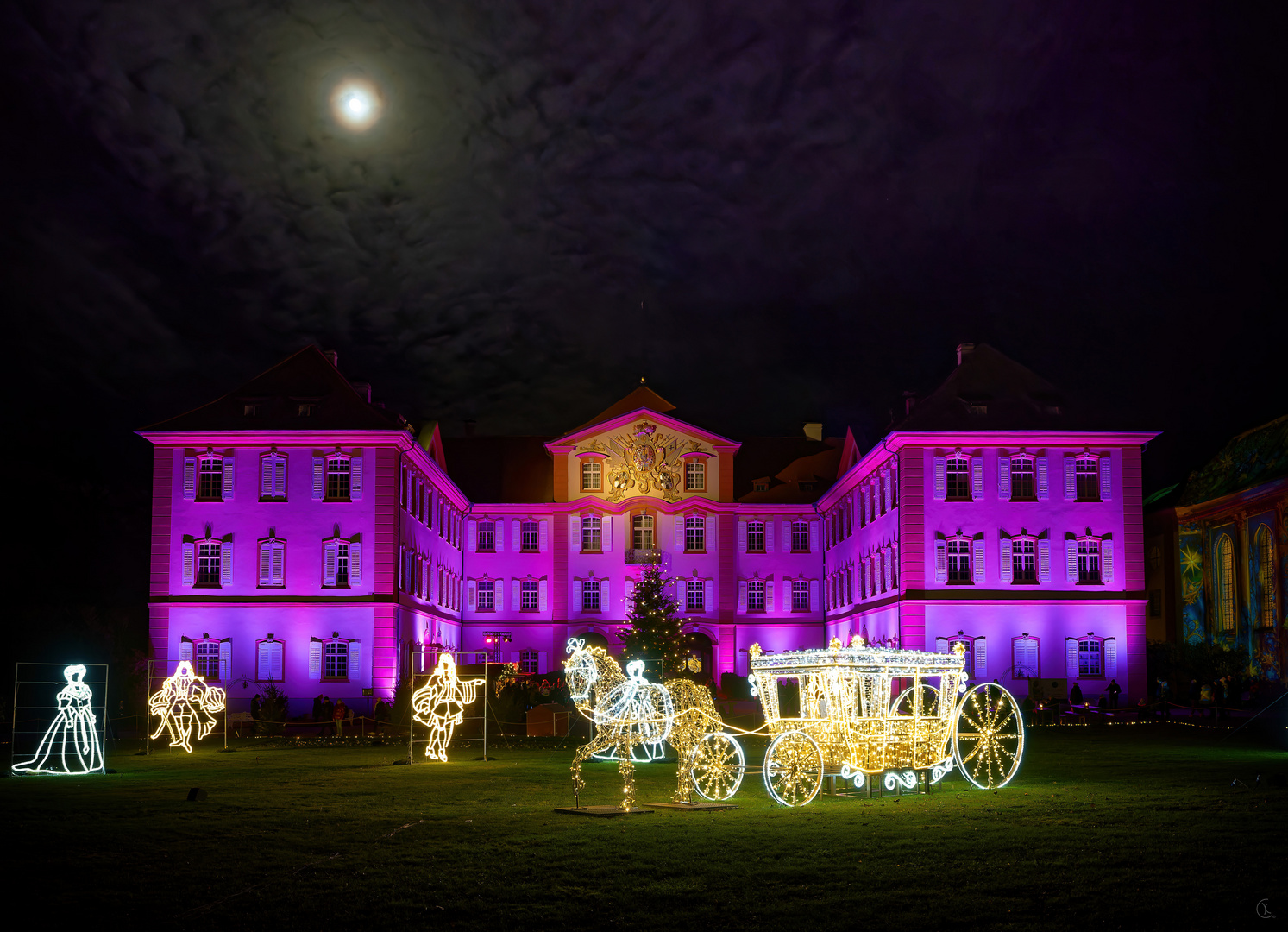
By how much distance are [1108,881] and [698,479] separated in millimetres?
58509

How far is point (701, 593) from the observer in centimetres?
7012

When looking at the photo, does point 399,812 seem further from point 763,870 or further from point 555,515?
point 555,515

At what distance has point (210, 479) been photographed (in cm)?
5300

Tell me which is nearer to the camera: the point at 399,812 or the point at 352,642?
the point at 399,812

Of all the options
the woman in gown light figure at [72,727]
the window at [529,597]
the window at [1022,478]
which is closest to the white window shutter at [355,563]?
the window at [529,597]

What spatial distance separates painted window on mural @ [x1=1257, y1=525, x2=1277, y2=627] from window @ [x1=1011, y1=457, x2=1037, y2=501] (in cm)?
1140

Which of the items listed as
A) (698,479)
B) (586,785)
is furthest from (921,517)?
(586,785)

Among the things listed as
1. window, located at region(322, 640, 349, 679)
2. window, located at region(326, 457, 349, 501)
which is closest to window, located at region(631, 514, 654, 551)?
window, located at region(326, 457, 349, 501)

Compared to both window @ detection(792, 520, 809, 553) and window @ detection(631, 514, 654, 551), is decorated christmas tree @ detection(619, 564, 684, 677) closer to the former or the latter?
window @ detection(631, 514, 654, 551)

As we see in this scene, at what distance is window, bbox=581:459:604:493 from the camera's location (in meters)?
70.2

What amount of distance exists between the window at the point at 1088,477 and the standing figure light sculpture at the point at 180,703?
33.2 meters

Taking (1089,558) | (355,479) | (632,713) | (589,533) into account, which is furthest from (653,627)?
(632,713)

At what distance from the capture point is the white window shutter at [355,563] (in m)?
51.8

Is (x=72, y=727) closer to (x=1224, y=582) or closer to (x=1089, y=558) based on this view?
(x=1089, y=558)
